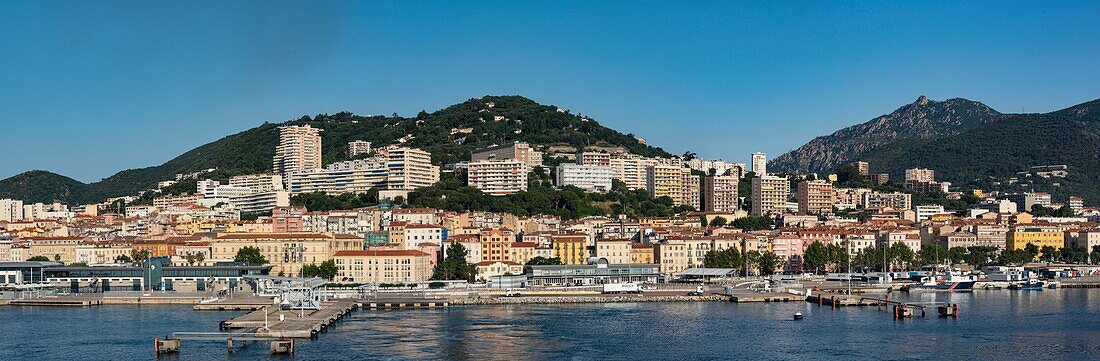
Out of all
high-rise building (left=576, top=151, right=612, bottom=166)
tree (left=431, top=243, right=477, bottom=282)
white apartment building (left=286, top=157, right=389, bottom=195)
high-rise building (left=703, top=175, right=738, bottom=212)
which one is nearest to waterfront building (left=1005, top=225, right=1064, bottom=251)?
high-rise building (left=703, top=175, right=738, bottom=212)

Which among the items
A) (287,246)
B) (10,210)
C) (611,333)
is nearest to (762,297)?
(611,333)

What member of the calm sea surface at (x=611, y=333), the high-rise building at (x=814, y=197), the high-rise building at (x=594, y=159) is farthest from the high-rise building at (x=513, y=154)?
the calm sea surface at (x=611, y=333)

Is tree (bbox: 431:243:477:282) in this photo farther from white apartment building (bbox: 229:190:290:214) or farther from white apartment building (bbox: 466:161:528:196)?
white apartment building (bbox: 229:190:290:214)

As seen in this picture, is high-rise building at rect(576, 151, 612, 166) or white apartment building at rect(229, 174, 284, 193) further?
high-rise building at rect(576, 151, 612, 166)

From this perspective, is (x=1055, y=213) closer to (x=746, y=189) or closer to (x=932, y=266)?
(x=746, y=189)

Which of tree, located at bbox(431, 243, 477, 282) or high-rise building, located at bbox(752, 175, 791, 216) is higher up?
high-rise building, located at bbox(752, 175, 791, 216)

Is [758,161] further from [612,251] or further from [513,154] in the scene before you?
[612,251]
